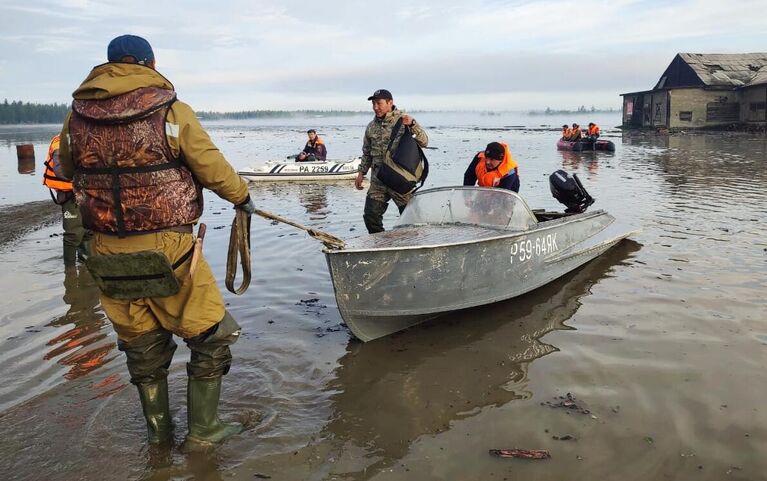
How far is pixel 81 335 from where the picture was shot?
596cm

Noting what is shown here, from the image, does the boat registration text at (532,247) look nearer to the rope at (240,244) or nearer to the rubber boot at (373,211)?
the rubber boot at (373,211)

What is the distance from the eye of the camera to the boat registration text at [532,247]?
612cm

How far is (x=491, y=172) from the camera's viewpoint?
297 inches

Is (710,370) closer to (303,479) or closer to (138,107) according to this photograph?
(303,479)

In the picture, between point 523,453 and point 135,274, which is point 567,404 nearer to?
point 523,453

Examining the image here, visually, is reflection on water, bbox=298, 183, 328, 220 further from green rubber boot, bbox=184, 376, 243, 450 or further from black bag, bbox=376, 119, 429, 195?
green rubber boot, bbox=184, 376, 243, 450

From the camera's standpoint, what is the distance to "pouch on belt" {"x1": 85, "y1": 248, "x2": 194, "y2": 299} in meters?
3.34

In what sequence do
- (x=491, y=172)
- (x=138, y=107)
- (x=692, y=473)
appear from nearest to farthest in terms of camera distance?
(x=138, y=107)
(x=692, y=473)
(x=491, y=172)

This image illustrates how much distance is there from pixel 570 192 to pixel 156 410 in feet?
23.1

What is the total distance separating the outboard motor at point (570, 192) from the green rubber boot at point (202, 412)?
6.71 metres

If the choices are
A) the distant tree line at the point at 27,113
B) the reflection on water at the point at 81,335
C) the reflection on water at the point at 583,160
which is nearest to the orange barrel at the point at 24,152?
the reflection on water at the point at 81,335

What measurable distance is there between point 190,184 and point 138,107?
21.3 inches

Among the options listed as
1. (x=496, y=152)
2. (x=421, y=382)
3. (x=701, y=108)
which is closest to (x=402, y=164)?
(x=496, y=152)

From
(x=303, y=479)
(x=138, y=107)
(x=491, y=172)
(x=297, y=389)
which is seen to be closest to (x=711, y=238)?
(x=491, y=172)
